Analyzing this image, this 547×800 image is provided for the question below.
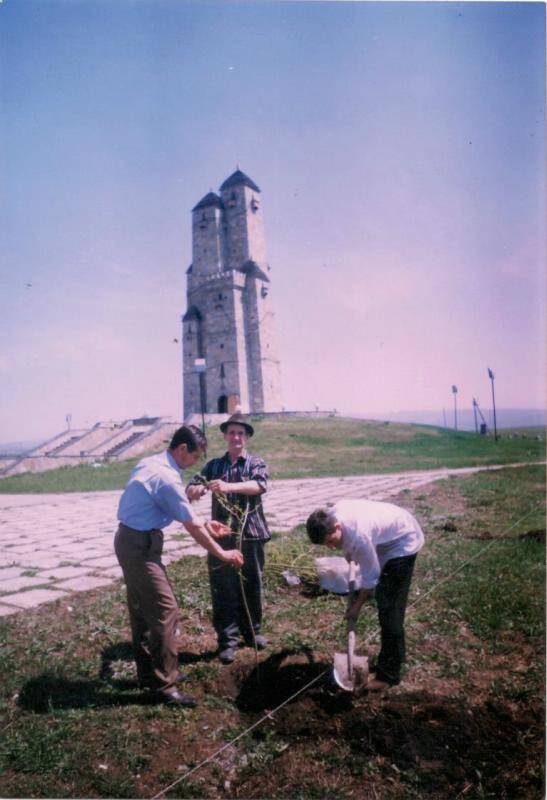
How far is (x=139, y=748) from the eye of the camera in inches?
110

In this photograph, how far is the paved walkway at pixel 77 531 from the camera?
5758 mm

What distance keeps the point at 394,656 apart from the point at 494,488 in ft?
Answer: 31.0

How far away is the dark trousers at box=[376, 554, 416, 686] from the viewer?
346cm

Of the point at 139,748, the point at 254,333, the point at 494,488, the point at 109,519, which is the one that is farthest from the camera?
the point at 254,333

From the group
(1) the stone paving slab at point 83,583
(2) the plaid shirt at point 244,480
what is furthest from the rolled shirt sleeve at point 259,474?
(1) the stone paving slab at point 83,583

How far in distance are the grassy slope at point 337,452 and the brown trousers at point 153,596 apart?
14.3 m

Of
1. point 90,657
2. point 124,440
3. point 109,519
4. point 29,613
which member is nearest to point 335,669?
point 90,657

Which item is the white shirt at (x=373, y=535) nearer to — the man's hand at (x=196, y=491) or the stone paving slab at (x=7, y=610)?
the man's hand at (x=196, y=491)

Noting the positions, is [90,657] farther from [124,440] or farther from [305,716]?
[124,440]

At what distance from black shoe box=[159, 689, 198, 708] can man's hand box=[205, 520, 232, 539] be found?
110cm

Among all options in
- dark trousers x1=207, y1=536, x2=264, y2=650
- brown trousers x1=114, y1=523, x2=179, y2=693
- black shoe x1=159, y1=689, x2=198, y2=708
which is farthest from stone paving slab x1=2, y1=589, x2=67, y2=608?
black shoe x1=159, y1=689, x2=198, y2=708

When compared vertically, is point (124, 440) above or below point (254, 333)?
below

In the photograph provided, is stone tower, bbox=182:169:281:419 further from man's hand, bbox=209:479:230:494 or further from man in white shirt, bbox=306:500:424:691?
man in white shirt, bbox=306:500:424:691

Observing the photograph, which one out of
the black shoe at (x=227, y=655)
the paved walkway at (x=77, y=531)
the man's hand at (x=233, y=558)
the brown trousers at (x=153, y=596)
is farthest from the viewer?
the paved walkway at (x=77, y=531)
